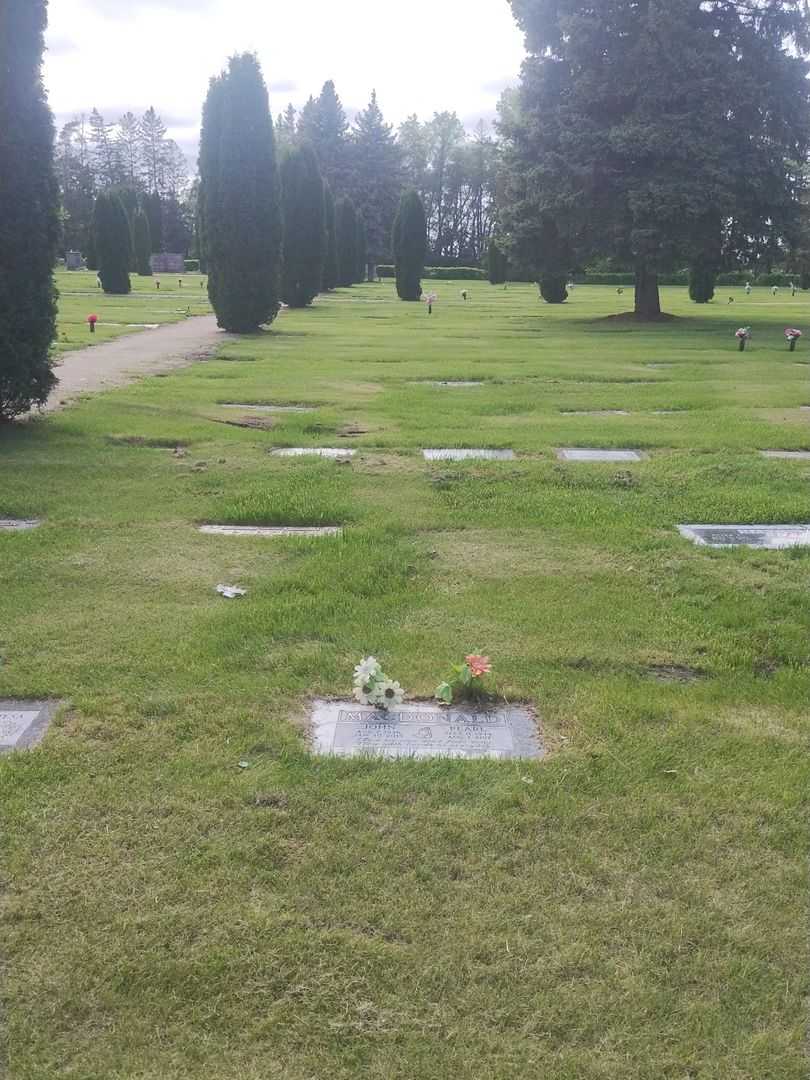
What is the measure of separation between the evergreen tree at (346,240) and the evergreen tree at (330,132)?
83.4ft

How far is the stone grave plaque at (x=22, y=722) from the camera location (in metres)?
2.71

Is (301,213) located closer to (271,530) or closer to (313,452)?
(313,452)

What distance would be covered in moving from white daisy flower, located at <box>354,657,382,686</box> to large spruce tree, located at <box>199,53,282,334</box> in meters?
16.1

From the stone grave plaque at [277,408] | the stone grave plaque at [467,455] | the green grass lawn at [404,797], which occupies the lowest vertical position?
the green grass lawn at [404,797]

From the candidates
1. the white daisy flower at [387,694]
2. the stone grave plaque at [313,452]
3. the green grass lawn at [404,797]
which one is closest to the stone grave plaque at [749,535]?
the green grass lawn at [404,797]

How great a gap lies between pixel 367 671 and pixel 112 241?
104 ft

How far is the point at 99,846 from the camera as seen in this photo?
7.26ft

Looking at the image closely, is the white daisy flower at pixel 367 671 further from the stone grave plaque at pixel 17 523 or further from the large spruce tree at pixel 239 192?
the large spruce tree at pixel 239 192

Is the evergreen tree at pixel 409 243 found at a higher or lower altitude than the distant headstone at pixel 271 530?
higher

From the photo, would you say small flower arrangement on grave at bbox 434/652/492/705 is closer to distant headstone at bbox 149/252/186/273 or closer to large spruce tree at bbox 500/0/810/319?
large spruce tree at bbox 500/0/810/319

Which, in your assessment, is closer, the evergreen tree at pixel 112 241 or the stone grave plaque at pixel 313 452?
the stone grave plaque at pixel 313 452

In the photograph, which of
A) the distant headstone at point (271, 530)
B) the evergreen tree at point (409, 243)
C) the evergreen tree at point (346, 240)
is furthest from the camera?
the evergreen tree at point (346, 240)

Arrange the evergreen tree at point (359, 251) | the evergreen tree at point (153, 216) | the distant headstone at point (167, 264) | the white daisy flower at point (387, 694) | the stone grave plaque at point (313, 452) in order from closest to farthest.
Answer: the white daisy flower at point (387, 694), the stone grave plaque at point (313, 452), the evergreen tree at point (359, 251), the distant headstone at point (167, 264), the evergreen tree at point (153, 216)

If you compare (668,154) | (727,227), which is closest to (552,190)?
(668,154)
